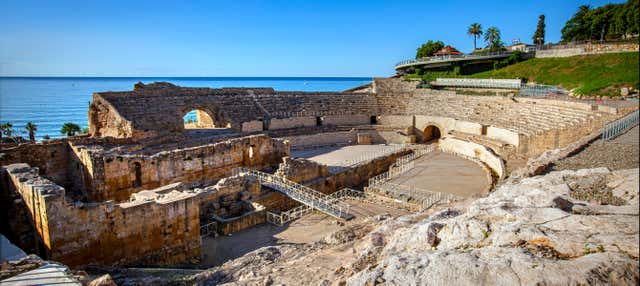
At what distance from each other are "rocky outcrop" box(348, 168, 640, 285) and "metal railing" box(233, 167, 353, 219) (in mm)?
8751

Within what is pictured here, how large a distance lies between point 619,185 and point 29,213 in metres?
13.6

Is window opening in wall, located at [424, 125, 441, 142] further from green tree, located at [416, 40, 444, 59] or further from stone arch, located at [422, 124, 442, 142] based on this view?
green tree, located at [416, 40, 444, 59]

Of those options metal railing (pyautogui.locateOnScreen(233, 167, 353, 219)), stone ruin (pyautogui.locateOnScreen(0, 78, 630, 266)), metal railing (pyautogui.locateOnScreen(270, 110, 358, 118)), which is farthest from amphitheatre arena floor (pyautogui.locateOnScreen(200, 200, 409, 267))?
metal railing (pyautogui.locateOnScreen(270, 110, 358, 118))

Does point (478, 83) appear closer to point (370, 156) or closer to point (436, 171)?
point (370, 156)

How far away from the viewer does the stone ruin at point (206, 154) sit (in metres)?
11.1

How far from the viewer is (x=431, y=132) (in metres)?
33.5

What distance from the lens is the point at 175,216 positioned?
1209 centimetres

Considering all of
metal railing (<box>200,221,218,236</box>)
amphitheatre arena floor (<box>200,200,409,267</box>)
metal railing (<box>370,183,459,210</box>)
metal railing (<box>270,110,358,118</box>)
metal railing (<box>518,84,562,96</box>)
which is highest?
metal railing (<box>518,84,562,96</box>)

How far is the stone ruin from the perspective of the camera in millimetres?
11141

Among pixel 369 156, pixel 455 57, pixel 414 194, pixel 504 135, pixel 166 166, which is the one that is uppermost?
pixel 455 57

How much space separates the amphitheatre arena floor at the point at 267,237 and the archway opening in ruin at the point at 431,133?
17.6 meters

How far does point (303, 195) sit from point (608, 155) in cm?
1060

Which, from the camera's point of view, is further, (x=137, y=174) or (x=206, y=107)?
(x=206, y=107)

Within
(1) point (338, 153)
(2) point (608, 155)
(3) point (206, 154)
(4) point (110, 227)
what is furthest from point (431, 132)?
(4) point (110, 227)
